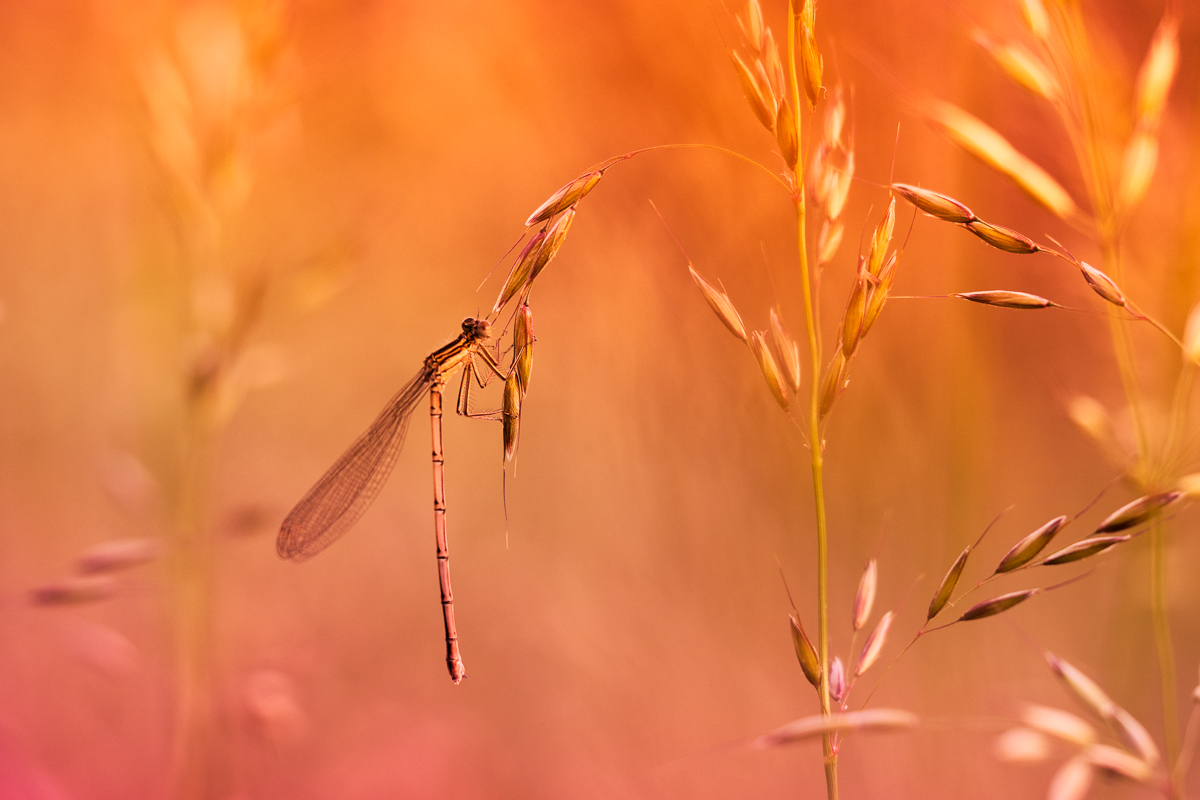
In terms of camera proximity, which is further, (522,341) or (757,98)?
(522,341)

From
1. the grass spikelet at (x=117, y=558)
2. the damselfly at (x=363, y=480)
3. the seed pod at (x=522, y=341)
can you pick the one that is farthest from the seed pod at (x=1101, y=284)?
the grass spikelet at (x=117, y=558)

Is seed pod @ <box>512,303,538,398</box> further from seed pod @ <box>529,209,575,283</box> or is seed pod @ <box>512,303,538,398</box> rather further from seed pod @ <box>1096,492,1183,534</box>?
seed pod @ <box>1096,492,1183,534</box>

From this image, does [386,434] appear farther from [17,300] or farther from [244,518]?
[17,300]

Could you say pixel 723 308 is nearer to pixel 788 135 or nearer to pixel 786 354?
pixel 786 354

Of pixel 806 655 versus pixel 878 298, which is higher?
pixel 878 298

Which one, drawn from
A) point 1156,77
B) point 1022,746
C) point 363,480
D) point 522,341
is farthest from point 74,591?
point 1156,77

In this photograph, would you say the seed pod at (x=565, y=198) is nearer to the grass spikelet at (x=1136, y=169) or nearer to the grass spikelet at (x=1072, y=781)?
the grass spikelet at (x=1136, y=169)

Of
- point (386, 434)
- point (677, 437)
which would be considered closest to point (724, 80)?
point (677, 437)
